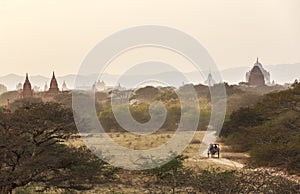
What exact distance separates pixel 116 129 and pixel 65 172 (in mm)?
29542

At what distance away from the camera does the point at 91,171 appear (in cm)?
1292

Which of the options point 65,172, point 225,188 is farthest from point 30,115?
point 225,188

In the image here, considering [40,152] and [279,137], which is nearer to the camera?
[40,152]

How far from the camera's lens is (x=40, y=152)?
1230 centimetres

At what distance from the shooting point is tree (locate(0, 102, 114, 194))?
38.5 feet

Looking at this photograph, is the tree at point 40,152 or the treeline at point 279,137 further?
the treeline at point 279,137

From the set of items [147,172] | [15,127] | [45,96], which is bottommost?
[147,172]

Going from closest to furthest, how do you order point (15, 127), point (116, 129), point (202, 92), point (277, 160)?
point (15, 127), point (277, 160), point (116, 129), point (202, 92)

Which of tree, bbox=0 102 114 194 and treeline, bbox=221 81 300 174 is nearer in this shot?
tree, bbox=0 102 114 194

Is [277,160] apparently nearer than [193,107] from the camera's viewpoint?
Yes

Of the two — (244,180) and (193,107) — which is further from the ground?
(193,107)

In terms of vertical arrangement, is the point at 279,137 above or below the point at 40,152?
above

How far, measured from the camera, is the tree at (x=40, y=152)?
11.7 metres

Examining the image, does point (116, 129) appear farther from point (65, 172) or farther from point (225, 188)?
point (225, 188)
